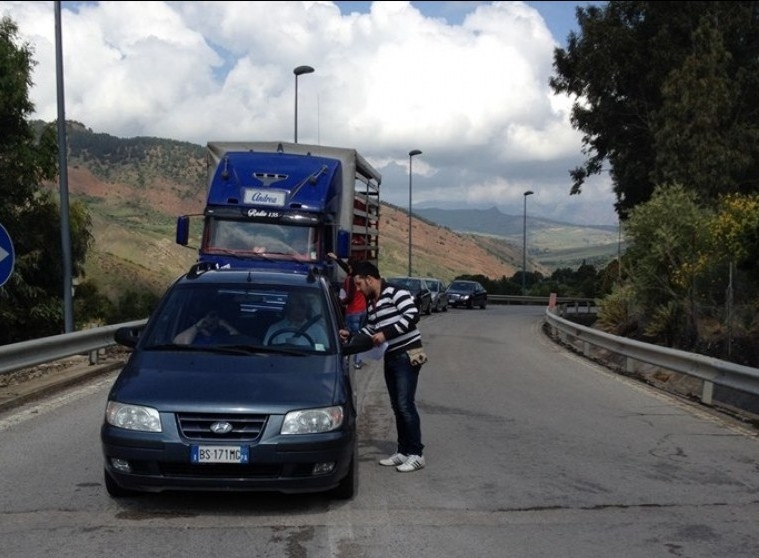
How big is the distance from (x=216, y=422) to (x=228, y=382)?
1.22 feet

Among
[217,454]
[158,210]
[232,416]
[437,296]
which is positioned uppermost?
[158,210]

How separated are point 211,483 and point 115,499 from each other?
→ 104 centimetres

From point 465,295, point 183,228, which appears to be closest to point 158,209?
point 465,295

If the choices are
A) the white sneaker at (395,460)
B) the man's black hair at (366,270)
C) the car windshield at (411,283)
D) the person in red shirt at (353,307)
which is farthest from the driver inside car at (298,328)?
the car windshield at (411,283)

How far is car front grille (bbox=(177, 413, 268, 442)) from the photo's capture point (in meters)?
5.54

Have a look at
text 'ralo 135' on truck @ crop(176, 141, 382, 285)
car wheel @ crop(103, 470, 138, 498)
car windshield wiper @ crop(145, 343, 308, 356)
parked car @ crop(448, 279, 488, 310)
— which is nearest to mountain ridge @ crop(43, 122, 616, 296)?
parked car @ crop(448, 279, 488, 310)

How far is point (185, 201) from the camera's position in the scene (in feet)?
344

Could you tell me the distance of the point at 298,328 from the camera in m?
6.77

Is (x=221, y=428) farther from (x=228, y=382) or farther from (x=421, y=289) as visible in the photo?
(x=421, y=289)

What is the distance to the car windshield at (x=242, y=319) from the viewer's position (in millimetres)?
6605

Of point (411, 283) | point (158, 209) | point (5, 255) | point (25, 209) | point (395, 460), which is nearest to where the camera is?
point (395, 460)

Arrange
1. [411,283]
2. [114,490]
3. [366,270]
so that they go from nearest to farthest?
[114,490] → [366,270] → [411,283]

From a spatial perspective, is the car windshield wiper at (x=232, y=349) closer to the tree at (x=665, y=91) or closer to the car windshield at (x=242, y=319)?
the car windshield at (x=242, y=319)

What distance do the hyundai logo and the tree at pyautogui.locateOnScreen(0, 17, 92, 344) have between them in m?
17.1
